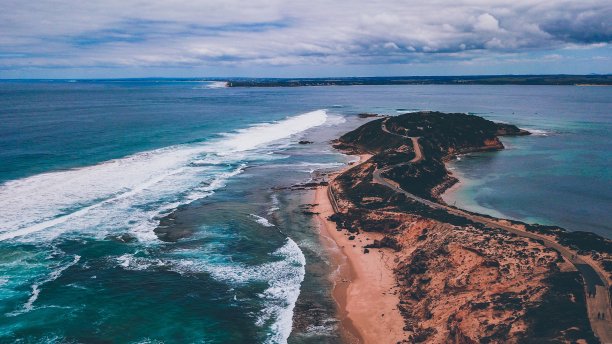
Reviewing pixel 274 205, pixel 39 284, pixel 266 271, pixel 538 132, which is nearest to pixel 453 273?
pixel 266 271

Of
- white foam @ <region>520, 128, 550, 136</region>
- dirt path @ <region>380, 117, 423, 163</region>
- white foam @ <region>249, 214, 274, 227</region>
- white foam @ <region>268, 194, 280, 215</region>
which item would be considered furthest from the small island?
white foam @ <region>520, 128, 550, 136</region>

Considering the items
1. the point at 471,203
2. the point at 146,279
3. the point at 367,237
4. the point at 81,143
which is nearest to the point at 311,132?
the point at 81,143

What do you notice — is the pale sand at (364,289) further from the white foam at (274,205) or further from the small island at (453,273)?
the white foam at (274,205)

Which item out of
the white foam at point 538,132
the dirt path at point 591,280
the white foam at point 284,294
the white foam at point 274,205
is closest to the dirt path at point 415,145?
the white foam at point 274,205

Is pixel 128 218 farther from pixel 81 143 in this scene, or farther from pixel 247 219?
pixel 81 143

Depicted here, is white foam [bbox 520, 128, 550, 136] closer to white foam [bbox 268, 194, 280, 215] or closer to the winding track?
the winding track

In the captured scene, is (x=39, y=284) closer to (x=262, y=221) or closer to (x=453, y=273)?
(x=262, y=221)
